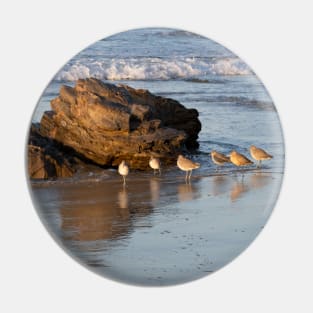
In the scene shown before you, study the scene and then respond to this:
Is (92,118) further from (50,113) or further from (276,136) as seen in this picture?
(276,136)

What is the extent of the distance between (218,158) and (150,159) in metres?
0.57

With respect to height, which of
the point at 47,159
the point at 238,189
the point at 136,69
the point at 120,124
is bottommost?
the point at 238,189

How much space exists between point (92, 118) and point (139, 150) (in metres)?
0.46

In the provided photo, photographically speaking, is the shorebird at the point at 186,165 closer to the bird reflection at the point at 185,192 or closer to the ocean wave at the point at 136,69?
the bird reflection at the point at 185,192

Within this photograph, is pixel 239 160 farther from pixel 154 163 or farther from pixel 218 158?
pixel 154 163

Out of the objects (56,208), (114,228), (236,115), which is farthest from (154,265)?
(236,115)

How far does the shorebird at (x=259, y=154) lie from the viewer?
7422mm

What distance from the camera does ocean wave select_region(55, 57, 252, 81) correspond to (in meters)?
7.33

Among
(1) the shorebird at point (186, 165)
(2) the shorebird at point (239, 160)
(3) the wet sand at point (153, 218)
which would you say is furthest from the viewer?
(2) the shorebird at point (239, 160)

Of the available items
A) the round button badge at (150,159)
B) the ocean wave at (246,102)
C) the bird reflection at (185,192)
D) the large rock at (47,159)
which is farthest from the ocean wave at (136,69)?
the bird reflection at (185,192)

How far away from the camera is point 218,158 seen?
24.2 feet

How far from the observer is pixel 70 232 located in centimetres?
728

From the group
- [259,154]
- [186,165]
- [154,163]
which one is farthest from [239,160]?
[154,163]

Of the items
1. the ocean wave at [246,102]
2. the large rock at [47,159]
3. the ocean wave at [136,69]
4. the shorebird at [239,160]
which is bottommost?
the shorebird at [239,160]
